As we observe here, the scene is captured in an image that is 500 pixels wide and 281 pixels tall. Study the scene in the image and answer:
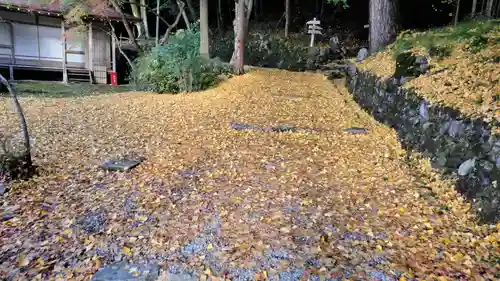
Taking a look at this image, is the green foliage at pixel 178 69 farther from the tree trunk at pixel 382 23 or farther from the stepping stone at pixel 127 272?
the stepping stone at pixel 127 272

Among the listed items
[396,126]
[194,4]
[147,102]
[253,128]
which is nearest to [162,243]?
[253,128]

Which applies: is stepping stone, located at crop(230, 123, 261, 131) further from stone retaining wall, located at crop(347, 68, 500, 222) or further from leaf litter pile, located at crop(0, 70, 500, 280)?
stone retaining wall, located at crop(347, 68, 500, 222)

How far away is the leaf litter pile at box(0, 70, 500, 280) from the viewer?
123 inches

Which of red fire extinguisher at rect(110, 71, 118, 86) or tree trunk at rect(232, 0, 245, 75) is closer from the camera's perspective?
tree trunk at rect(232, 0, 245, 75)

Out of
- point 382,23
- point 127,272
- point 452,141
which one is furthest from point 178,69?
point 127,272

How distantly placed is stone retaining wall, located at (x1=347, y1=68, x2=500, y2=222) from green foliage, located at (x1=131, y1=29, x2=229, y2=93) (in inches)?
217

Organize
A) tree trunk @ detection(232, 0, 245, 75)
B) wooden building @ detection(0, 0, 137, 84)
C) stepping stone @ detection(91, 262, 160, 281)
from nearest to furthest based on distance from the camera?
1. stepping stone @ detection(91, 262, 160, 281)
2. tree trunk @ detection(232, 0, 245, 75)
3. wooden building @ detection(0, 0, 137, 84)

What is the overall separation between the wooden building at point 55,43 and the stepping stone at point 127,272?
14577 millimetres

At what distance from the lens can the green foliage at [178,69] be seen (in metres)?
10.8

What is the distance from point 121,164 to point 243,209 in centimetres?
230

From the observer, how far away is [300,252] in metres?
3.26

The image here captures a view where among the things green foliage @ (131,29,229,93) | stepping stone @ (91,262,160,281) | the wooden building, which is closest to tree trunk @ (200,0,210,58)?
green foliage @ (131,29,229,93)

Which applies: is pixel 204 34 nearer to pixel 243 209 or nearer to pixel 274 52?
pixel 274 52

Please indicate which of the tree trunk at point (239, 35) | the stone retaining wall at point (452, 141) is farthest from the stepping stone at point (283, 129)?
the tree trunk at point (239, 35)
